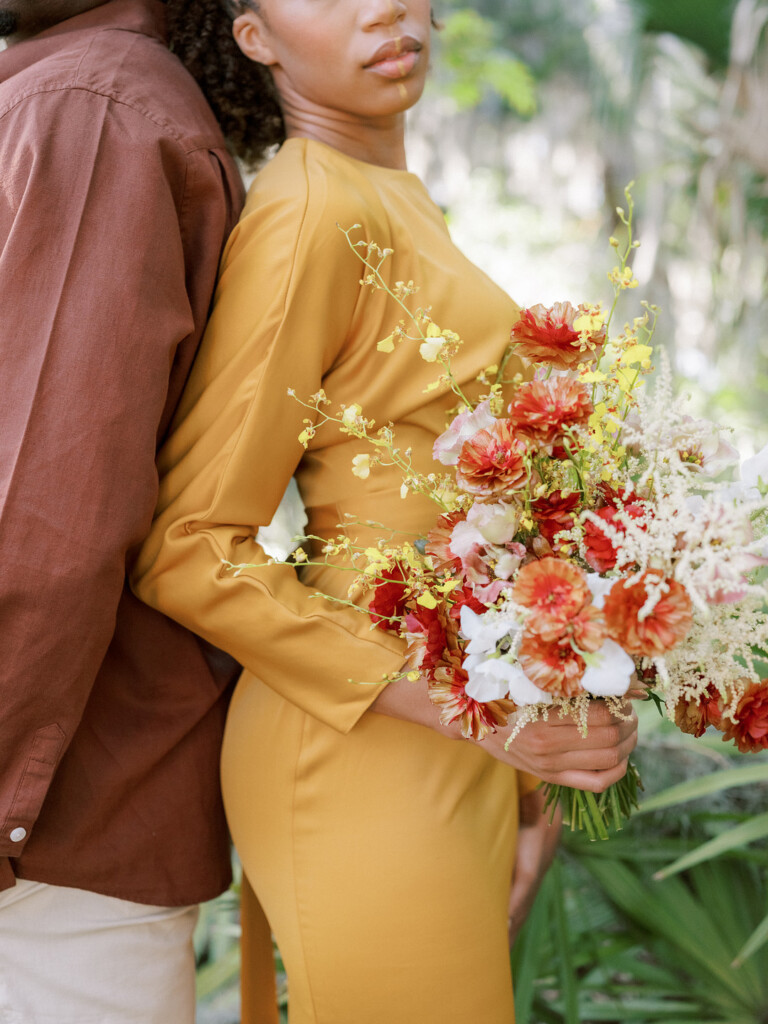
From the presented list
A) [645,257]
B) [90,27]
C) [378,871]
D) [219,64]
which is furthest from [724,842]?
[645,257]

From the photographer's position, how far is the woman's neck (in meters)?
1.70

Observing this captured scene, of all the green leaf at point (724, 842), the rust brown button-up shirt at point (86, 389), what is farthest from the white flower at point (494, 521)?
the green leaf at point (724, 842)

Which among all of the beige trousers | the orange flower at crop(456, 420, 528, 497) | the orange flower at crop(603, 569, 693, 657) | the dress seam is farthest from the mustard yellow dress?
the orange flower at crop(603, 569, 693, 657)

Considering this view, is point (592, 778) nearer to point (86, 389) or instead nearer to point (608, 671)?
point (608, 671)

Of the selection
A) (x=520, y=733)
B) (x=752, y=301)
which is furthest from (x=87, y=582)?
(x=752, y=301)

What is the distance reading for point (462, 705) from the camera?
1287 millimetres

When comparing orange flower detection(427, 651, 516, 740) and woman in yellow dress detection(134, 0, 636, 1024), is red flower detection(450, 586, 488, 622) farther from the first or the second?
woman in yellow dress detection(134, 0, 636, 1024)

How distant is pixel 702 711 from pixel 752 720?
0.23ft

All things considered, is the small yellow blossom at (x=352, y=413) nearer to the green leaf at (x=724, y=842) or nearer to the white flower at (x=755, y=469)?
the white flower at (x=755, y=469)

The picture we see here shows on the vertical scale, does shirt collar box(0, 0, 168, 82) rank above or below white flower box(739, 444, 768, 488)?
above

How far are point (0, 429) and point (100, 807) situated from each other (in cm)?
60

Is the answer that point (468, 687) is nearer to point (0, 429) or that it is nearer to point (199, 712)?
point (199, 712)

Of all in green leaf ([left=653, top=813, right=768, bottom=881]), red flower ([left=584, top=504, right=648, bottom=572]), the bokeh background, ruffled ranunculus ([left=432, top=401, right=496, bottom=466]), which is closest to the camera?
red flower ([left=584, top=504, right=648, bottom=572])

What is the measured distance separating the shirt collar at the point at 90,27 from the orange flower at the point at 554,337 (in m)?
0.83
